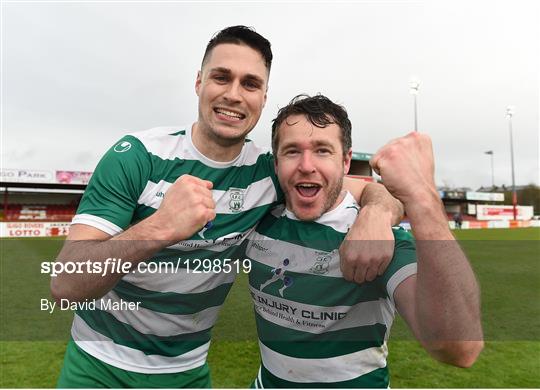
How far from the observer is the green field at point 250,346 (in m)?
3.97

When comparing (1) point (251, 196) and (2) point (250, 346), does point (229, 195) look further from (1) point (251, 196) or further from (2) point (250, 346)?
(2) point (250, 346)

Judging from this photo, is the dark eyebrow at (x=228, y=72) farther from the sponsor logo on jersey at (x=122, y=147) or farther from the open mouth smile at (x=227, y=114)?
the sponsor logo on jersey at (x=122, y=147)

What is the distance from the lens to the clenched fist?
149 centimetres

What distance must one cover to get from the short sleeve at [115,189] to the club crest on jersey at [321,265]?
912 mm

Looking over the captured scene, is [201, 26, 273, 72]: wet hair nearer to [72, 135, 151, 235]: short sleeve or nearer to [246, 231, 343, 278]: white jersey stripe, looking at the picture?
[72, 135, 151, 235]: short sleeve

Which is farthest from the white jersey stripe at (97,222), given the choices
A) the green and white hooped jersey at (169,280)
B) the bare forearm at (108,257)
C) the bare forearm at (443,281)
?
the bare forearm at (443,281)

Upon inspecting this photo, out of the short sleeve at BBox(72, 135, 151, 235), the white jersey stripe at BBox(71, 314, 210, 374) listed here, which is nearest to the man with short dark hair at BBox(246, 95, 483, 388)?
the white jersey stripe at BBox(71, 314, 210, 374)

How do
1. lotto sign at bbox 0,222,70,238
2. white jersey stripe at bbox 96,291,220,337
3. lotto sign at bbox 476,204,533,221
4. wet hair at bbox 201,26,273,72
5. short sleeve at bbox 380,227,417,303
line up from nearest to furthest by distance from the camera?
short sleeve at bbox 380,227,417,303 < white jersey stripe at bbox 96,291,220,337 < wet hair at bbox 201,26,273,72 < lotto sign at bbox 0,222,70,238 < lotto sign at bbox 476,204,533,221

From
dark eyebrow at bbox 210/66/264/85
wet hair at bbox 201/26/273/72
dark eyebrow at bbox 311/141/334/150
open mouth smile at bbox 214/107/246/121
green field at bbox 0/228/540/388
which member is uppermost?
wet hair at bbox 201/26/273/72

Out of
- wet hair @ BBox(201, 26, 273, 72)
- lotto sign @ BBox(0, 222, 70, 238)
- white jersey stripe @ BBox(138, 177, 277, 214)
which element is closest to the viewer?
white jersey stripe @ BBox(138, 177, 277, 214)

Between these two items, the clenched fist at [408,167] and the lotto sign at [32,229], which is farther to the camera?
the lotto sign at [32,229]

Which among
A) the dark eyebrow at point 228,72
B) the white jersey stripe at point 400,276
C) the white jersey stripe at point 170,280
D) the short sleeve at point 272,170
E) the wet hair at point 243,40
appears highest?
the wet hair at point 243,40

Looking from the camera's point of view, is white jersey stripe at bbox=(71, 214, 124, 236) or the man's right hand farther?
white jersey stripe at bbox=(71, 214, 124, 236)

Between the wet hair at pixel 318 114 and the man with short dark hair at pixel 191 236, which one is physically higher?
the wet hair at pixel 318 114
